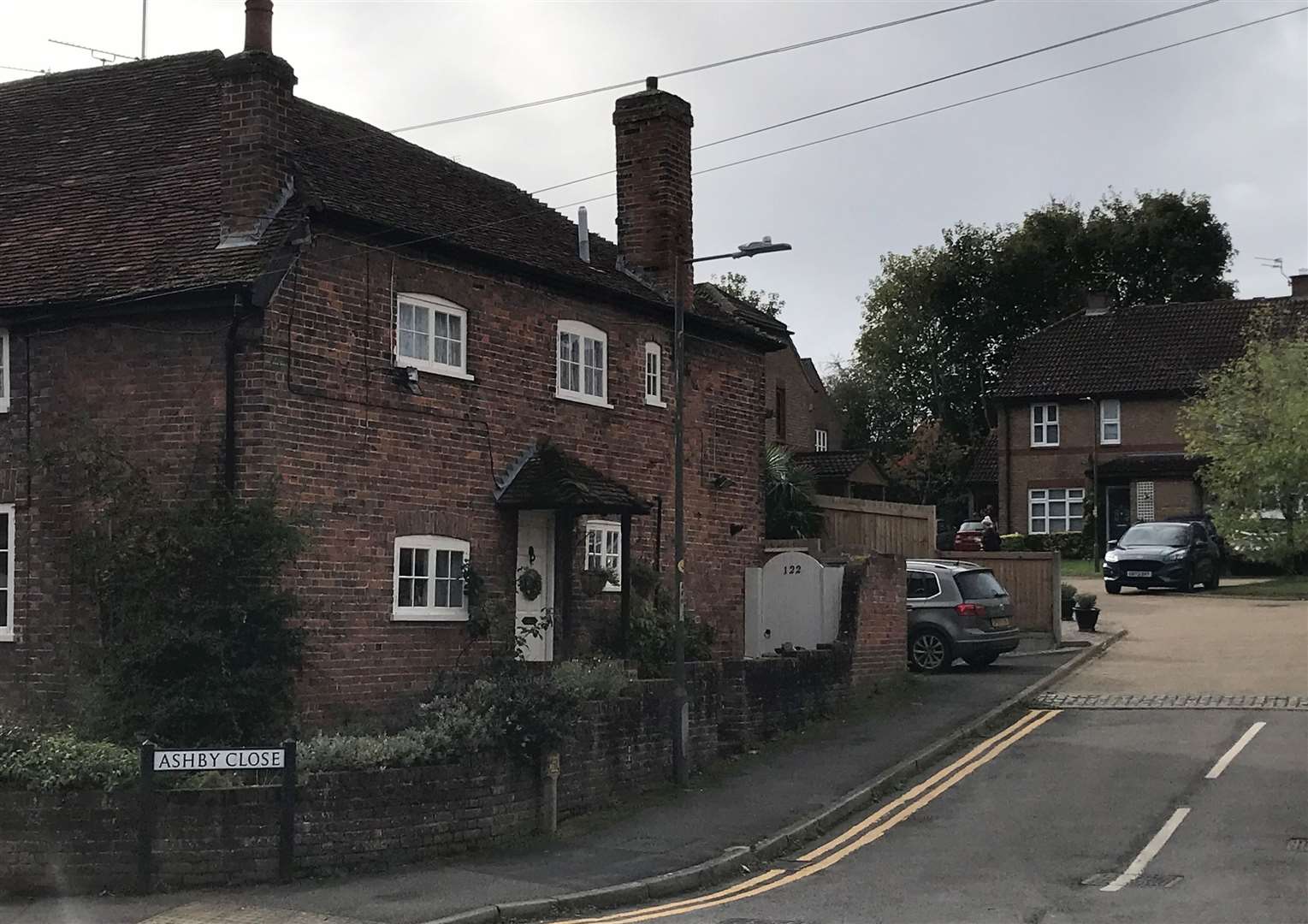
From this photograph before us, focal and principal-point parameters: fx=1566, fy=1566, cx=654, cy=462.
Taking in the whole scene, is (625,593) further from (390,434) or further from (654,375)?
(390,434)

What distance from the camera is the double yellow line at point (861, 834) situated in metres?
12.1

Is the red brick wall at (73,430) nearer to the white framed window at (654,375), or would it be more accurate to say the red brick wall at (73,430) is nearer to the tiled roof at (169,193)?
the tiled roof at (169,193)

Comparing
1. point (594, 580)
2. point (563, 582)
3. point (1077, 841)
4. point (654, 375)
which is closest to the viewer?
point (1077, 841)

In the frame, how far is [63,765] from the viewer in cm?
1284

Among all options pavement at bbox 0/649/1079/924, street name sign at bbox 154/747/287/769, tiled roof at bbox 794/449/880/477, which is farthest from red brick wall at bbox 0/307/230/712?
tiled roof at bbox 794/449/880/477

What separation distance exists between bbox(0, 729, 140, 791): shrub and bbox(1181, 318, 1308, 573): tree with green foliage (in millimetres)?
33187

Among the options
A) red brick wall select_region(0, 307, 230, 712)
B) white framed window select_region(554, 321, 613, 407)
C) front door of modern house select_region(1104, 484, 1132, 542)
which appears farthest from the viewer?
front door of modern house select_region(1104, 484, 1132, 542)

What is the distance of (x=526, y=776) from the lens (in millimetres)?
14547

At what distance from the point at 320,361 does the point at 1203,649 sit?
54.4 ft

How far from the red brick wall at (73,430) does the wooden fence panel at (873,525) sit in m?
14.4

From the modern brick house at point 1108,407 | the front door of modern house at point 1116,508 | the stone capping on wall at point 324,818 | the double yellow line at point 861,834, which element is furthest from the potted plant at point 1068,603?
the front door of modern house at point 1116,508

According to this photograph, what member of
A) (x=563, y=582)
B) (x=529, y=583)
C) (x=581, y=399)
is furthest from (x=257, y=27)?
(x=563, y=582)

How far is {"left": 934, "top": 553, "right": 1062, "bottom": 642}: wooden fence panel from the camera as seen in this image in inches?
1054

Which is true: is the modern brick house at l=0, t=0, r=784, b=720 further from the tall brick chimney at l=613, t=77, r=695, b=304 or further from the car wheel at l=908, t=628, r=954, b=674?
the car wheel at l=908, t=628, r=954, b=674
